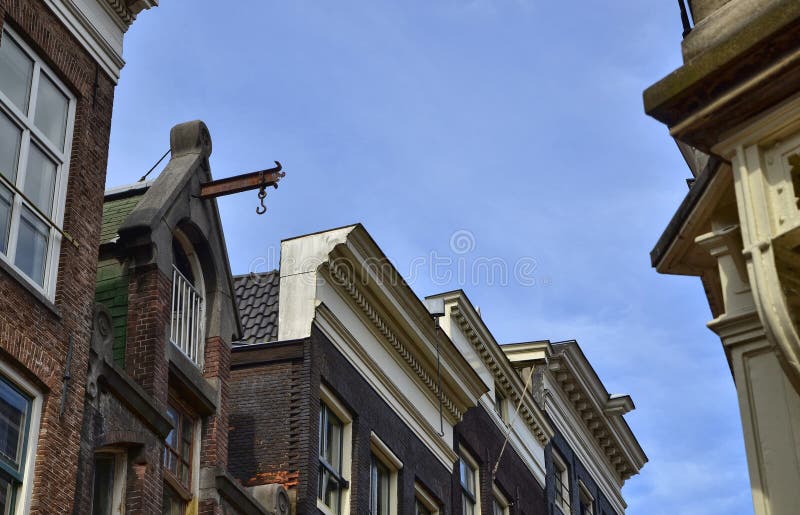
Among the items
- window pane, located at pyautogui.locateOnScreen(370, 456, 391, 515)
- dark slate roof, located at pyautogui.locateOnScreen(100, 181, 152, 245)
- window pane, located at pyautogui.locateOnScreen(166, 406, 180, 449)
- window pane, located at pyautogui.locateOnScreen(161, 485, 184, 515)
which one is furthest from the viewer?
window pane, located at pyautogui.locateOnScreen(370, 456, 391, 515)

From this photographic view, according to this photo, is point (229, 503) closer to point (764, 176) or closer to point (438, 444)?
point (438, 444)

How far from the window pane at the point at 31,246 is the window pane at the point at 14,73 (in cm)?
128

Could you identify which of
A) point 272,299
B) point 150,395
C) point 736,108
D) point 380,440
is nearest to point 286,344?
point 272,299

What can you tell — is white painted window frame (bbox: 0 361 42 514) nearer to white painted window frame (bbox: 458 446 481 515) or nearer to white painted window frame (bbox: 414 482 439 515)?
white painted window frame (bbox: 414 482 439 515)

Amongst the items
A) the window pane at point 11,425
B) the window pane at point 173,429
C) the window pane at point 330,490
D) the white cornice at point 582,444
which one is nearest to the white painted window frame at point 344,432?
the window pane at point 330,490

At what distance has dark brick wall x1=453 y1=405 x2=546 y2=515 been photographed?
1148 inches

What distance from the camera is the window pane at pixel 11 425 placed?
14117 mm

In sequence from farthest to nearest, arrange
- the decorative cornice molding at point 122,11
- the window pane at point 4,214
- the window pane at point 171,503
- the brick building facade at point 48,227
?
the decorative cornice molding at point 122,11
the window pane at point 171,503
the window pane at point 4,214
the brick building facade at point 48,227

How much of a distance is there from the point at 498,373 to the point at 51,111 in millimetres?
17016

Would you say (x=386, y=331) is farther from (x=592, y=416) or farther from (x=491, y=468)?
(x=592, y=416)

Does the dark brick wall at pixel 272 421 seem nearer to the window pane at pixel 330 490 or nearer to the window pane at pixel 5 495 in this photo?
the window pane at pixel 330 490

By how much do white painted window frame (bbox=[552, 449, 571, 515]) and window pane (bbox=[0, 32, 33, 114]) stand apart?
21848 millimetres

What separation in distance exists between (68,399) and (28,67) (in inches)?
155

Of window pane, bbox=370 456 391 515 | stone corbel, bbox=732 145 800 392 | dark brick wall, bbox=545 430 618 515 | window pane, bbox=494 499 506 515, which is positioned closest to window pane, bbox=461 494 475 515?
window pane, bbox=494 499 506 515
